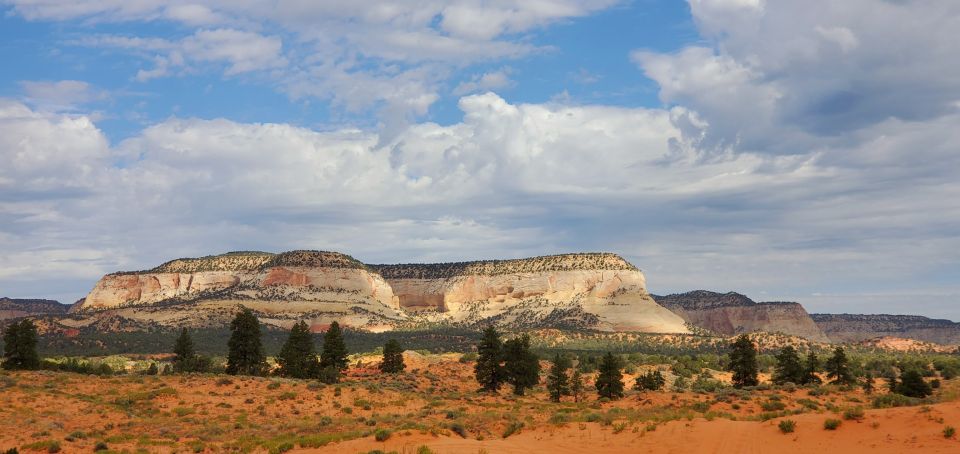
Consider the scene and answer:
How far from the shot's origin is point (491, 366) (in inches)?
2456

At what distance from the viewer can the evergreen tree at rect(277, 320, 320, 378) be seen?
227 ft

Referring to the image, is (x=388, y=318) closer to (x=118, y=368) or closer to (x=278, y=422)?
(x=118, y=368)

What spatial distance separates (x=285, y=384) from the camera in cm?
5600

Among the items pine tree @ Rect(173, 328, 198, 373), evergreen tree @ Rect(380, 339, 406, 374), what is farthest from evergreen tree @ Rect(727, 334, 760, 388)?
pine tree @ Rect(173, 328, 198, 373)

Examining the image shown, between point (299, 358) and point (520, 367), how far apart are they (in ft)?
69.0

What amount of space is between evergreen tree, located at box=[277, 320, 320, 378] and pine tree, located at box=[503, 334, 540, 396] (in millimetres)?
18116

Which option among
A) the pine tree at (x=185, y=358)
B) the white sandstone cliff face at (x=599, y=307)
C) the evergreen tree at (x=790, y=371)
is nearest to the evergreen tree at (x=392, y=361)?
the pine tree at (x=185, y=358)

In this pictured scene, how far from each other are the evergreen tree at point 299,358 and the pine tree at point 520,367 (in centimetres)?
1812

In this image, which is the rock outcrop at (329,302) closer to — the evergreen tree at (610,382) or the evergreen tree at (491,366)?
the evergreen tree at (491,366)

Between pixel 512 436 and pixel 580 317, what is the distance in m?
145

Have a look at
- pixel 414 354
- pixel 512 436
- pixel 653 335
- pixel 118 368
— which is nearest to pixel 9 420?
pixel 512 436

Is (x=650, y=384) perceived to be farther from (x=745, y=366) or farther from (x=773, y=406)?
(x=773, y=406)

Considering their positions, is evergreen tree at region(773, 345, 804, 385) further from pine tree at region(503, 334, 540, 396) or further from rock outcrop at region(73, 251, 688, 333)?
rock outcrop at region(73, 251, 688, 333)

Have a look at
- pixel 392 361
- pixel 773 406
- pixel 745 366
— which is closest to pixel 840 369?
pixel 745 366
